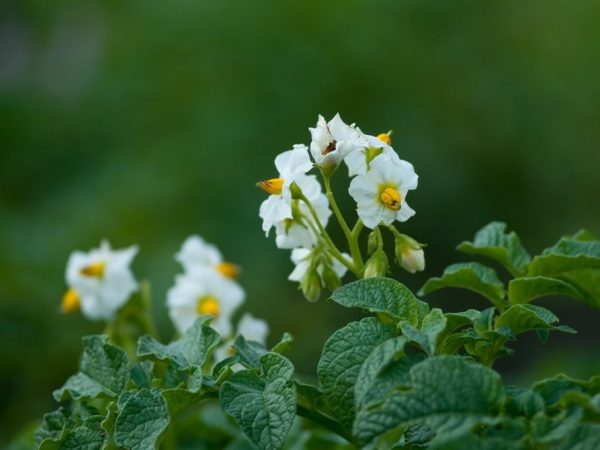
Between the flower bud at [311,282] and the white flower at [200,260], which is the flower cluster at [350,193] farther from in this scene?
the white flower at [200,260]

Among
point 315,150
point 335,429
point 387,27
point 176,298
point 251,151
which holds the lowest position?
point 335,429

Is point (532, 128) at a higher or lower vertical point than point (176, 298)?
higher

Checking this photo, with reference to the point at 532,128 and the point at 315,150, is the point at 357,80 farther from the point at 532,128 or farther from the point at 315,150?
the point at 315,150

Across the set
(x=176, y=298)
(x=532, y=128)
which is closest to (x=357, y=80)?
(x=532, y=128)

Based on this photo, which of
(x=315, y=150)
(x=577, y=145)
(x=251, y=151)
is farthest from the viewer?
(x=577, y=145)

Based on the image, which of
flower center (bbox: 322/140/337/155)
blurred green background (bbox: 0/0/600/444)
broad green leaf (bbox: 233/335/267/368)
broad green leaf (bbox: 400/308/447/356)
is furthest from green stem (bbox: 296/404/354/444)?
blurred green background (bbox: 0/0/600/444)
